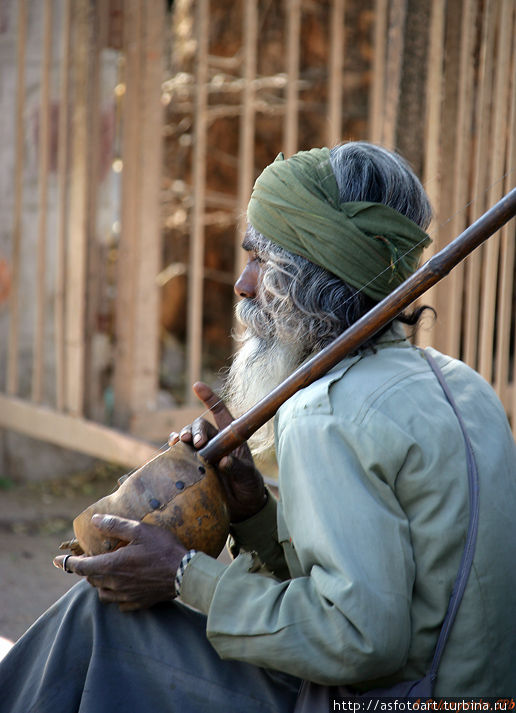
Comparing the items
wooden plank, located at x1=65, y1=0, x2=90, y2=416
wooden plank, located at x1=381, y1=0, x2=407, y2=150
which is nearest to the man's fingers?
wooden plank, located at x1=381, y1=0, x2=407, y2=150

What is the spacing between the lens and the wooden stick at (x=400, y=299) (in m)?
1.72

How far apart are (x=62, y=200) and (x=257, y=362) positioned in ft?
9.07

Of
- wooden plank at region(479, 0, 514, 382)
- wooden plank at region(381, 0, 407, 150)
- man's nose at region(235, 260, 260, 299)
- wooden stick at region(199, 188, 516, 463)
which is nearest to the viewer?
wooden stick at region(199, 188, 516, 463)

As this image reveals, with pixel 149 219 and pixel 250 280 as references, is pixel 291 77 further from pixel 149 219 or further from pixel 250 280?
pixel 250 280

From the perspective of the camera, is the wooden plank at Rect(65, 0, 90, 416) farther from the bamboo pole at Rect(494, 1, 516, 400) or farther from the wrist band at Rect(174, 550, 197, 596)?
the wrist band at Rect(174, 550, 197, 596)

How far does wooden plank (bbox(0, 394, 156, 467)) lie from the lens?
4.21 m

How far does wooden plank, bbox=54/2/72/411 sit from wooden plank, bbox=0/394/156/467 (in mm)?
116

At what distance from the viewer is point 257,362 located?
208cm

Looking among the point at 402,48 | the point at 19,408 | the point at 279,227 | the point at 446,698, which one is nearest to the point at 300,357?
the point at 279,227

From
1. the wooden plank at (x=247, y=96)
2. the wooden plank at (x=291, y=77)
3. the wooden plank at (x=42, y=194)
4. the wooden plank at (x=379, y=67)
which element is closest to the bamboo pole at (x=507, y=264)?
the wooden plank at (x=379, y=67)

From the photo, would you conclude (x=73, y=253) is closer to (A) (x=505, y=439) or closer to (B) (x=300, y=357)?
(B) (x=300, y=357)

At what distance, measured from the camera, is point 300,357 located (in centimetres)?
204

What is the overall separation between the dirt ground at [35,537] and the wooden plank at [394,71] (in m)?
2.34

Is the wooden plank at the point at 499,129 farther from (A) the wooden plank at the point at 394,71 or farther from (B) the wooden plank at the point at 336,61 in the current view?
(B) the wooden plank at the point at 336,61
